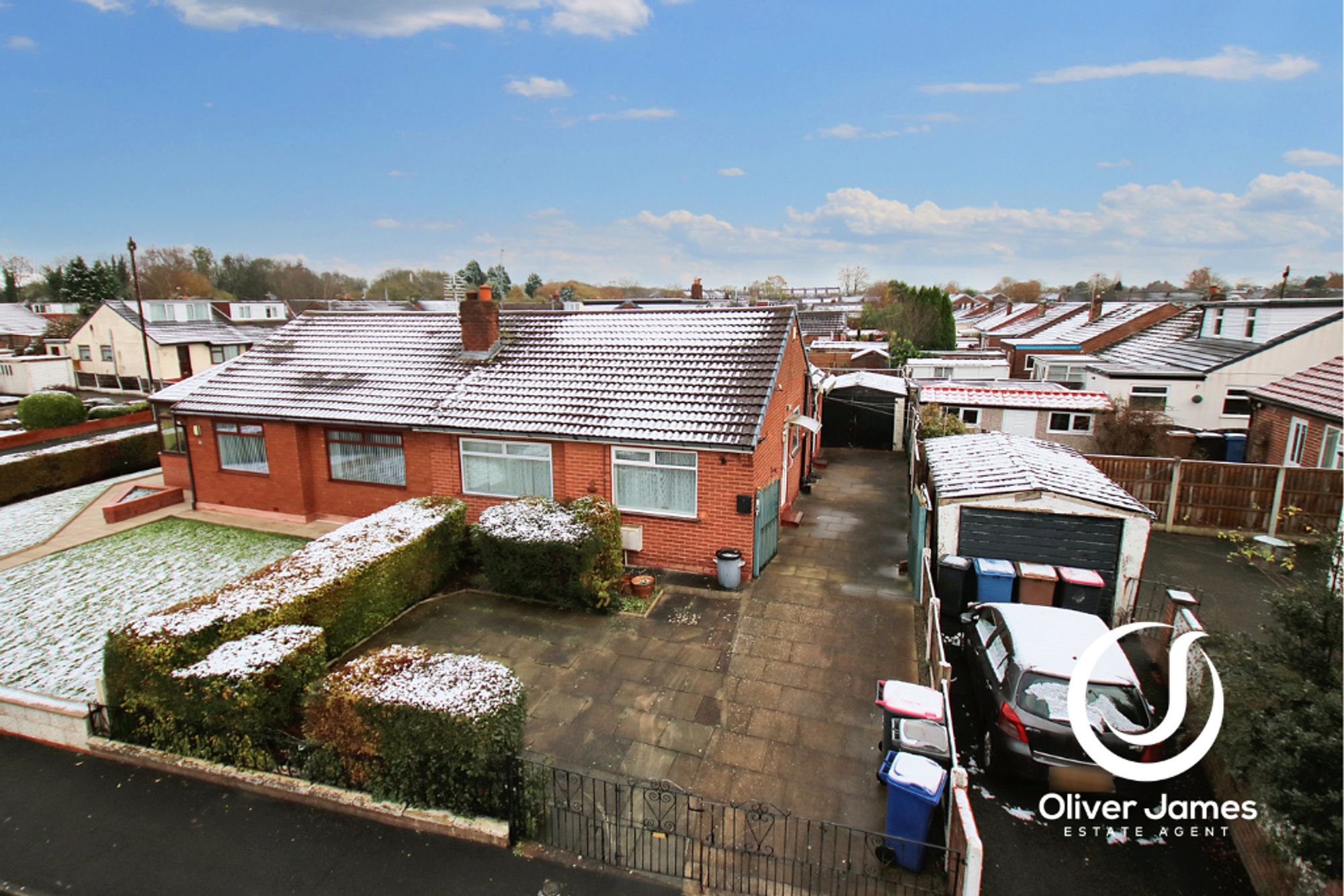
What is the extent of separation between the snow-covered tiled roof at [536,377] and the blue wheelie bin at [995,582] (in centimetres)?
433

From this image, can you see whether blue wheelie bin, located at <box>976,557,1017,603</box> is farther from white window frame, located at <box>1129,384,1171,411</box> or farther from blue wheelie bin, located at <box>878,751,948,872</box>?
white window frame, located at <box>1129,384,1171,411</box>

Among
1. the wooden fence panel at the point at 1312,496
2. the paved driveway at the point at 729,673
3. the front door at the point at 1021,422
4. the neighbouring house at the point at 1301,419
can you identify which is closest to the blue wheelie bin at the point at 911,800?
the paved driveway at the point at 729,673

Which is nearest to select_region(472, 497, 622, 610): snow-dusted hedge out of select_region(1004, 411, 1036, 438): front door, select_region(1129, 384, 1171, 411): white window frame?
select_region(1004, 411, 1036, 438): front door

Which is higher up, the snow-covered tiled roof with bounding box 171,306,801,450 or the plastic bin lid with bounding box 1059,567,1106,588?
the snow-covered tiled roof with bounding box 171,306,801,450

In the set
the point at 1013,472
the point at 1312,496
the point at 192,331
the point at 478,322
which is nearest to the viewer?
the point at 1013,472

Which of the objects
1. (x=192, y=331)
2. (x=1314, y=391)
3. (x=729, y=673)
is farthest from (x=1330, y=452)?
(x=192, y=331)

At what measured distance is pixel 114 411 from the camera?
30141 millimetres

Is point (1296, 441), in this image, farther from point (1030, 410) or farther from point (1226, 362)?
point (1030, 410)

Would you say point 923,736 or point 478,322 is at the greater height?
point 478,322

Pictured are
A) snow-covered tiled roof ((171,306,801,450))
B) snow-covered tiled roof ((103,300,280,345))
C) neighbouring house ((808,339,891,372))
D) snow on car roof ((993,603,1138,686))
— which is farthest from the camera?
snow-covered tiled roof ((103,300,280,345))

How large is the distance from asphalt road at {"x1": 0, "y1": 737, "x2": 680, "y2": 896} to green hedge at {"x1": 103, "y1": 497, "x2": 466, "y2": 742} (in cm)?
104

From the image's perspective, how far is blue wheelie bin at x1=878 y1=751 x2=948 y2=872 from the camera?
5.91 metres

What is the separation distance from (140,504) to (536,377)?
11.3m

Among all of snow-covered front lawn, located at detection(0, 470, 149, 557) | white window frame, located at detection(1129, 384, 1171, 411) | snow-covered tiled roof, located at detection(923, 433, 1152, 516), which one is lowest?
snow-covered front lawn, located at detection(0, 470, 149, 557)
